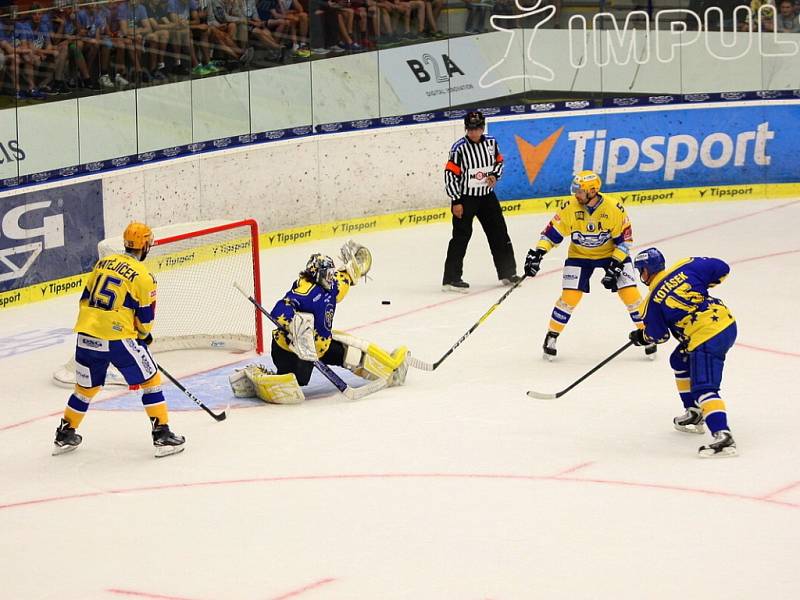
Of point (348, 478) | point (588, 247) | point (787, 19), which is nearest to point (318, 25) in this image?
point (787, 19)

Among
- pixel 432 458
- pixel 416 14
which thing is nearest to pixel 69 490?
pixel 432 458

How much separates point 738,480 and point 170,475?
2.99 m

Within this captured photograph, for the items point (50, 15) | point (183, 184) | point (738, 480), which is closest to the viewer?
point (738, 480)

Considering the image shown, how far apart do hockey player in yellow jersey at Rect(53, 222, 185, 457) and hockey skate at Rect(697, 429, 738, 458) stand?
Answer: 2.89m

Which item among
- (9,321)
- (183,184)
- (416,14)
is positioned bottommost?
(9,321)

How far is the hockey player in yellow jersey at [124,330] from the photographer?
805 cm

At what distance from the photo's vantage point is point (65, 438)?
836cm

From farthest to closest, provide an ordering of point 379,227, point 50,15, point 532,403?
point 379,227 < point 50,15 < point 532,403

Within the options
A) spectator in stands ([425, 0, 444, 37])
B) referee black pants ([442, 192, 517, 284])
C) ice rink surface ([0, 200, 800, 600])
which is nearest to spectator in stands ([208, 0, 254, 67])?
spectator in stands ([425, 0, 444, 37])

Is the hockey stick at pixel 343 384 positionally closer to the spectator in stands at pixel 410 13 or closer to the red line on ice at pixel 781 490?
the red line on ice at pixel 781 490

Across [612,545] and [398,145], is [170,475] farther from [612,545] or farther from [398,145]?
[398,145]

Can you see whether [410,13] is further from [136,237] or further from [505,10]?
[136,237]

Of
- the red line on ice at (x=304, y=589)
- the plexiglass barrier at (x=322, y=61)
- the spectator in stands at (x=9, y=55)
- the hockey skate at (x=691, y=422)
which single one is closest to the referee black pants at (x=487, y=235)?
the plexiglass barrier at (x=322, y=61)

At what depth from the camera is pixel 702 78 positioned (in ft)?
50.4
